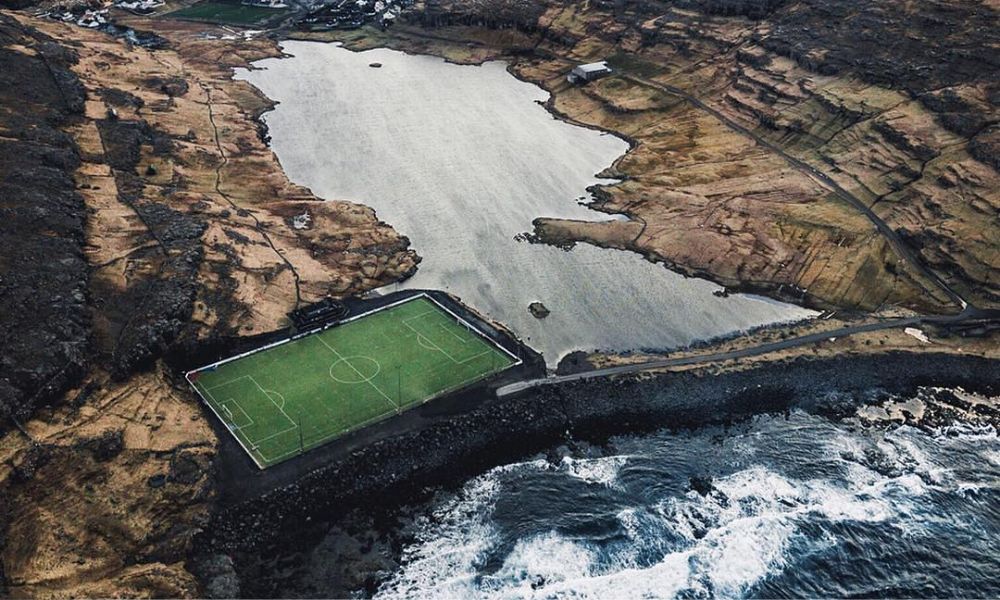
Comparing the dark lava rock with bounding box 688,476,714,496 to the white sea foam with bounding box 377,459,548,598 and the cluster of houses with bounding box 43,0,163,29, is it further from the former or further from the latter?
the cluster of houses with bounding box 43,0,163,29

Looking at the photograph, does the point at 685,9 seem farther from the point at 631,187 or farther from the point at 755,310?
the point at 755,310

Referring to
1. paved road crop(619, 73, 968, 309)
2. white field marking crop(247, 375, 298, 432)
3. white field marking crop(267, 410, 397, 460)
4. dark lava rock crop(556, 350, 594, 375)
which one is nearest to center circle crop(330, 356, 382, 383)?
white field marking crop(267, 410, 397, 460)

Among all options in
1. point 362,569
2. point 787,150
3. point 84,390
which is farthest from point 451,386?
point 787,150

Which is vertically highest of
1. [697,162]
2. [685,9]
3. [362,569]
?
[685,9]

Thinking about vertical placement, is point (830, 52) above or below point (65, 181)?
above

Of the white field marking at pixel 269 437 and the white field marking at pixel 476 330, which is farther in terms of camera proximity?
the white field marking at pixel 476 330

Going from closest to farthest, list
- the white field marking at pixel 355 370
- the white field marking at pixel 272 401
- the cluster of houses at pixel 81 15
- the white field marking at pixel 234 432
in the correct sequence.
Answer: the white field marking at pixel 234 432 < the white field marking at pixel 272 401 < the white field marking at pixel 355 370 < the cluster of houses at pixel 81 15

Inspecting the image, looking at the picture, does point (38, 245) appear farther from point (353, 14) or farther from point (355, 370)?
point (353, 14)

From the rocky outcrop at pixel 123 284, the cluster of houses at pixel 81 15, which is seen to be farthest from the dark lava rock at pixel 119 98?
the cluster of houses at pixel 81 15

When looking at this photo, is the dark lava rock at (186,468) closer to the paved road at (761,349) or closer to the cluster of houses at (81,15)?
the paved road at (761,349)
